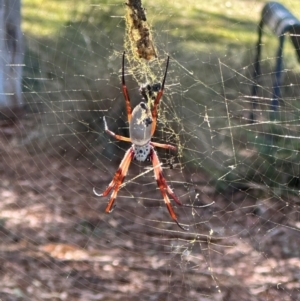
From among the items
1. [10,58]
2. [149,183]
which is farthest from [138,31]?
[10,58]

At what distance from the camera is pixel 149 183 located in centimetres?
316

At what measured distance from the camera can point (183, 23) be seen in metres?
4.25

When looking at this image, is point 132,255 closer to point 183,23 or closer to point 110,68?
point 110,68

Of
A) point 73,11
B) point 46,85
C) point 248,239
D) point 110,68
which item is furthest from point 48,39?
point 248,239

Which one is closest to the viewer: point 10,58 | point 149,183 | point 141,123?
point 141,123

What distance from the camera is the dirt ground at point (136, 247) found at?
2873 millimetres

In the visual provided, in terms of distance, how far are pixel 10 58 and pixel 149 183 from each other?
1771mm

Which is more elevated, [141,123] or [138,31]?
[138,31]

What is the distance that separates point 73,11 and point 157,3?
658 mm

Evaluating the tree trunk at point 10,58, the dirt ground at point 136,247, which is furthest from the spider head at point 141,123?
the tree trunk at point 10,58

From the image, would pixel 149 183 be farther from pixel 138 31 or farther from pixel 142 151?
pixel 138 31

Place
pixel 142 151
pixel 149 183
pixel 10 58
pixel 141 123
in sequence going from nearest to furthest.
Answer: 1. pixel 141 123
2. pixel 142 151
3. pixel 149 183
4. pixel 10 58

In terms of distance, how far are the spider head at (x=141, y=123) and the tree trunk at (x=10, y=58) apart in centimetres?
245

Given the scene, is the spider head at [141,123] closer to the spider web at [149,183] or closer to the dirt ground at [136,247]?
the spider web at [149,183]
